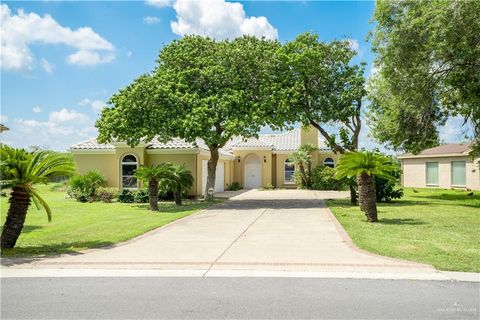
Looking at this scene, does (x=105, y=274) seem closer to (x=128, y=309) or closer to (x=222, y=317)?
(x=128, y=309)

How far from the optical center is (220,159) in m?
33.0

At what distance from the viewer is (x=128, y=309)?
20.1 ft

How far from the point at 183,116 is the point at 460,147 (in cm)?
2582

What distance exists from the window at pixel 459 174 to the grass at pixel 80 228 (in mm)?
24459

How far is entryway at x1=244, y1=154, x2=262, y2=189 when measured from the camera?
38594mm

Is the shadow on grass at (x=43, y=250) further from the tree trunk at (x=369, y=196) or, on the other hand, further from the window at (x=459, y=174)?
the window at (x=459, y=174)

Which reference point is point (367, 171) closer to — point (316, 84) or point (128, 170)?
point (316, 84)

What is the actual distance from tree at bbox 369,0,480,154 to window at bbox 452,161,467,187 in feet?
41.5

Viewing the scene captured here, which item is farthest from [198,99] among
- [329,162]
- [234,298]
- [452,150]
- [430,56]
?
[452,150]

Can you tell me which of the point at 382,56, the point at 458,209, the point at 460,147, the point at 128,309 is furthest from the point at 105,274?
the point at 460,147

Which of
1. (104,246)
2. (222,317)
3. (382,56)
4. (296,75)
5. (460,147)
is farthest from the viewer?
(460,147)

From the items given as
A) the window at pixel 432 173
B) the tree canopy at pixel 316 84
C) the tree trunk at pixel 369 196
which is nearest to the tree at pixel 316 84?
the tree canopy at pixel 316 84

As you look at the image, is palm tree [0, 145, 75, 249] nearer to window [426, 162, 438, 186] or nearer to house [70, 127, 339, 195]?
house [70, 127, 339, 195]

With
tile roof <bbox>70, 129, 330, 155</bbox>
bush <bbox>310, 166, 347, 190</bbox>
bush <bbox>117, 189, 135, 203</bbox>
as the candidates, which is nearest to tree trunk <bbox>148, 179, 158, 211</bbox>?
bush <bbox>117, 189, 135, 203</bbox>
